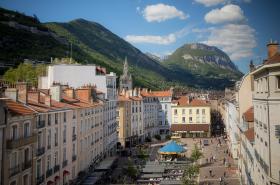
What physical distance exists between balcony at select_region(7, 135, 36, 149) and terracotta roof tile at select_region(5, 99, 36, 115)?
219 centimetres

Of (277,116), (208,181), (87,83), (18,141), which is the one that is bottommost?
(208,181)

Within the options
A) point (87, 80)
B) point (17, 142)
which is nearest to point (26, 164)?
point (17, 142)

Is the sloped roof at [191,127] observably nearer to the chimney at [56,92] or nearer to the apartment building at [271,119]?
the chimney at [56,92]

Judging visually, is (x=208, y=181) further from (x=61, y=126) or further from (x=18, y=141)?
(x=18, y=141)

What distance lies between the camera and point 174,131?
113 metres

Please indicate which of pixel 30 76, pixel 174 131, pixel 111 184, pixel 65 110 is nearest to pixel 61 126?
pixel 65 110

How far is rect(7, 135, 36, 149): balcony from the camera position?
28.0 m

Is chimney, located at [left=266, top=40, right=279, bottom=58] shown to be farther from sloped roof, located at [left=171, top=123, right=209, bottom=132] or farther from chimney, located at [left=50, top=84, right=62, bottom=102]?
sloped roof, located at [left=171, top=123, right=209, bottom=132]

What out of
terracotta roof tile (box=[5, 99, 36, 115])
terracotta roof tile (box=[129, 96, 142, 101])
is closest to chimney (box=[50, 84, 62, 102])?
terracotta roof tile (box=[5, 99, 36, 115])

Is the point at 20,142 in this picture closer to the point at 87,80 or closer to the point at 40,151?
the point at 40,151

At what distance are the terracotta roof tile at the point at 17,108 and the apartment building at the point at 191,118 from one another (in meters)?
83.5

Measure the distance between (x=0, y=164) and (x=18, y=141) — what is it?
9.57 feet

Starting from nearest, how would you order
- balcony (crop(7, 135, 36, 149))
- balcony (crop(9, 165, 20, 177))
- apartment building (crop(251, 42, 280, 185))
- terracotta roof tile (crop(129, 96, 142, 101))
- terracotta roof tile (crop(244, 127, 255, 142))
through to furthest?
apartment building (crop(251, 42, 280, 185)) < balcony (crop(7, 135, 36, 149)) < balcony (crop(9, 165, 20, 177)) < terracotta roof tile (crop(244, 127, 255, 142)) < terracotta roof tile (crop(129, 96, 142, 101))

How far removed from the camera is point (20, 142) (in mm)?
29797
